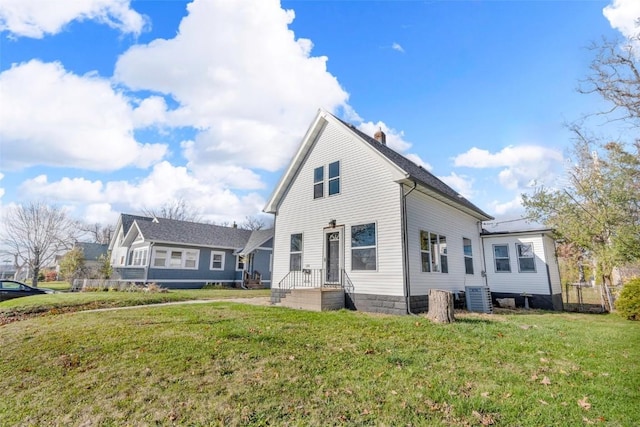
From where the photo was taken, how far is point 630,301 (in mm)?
9758

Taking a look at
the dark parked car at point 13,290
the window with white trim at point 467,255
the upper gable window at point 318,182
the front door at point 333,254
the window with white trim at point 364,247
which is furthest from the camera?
the dark parked car at point 13,290

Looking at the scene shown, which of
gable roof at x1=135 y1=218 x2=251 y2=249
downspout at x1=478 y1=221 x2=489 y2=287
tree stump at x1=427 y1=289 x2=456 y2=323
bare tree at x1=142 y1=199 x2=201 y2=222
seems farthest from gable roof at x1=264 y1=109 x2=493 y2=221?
bare tree at x1=142 y1=199 x2=201 y2=222

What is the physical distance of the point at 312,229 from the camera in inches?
479

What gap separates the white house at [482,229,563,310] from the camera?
13.3 metres

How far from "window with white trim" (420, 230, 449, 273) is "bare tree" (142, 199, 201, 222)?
4174cm

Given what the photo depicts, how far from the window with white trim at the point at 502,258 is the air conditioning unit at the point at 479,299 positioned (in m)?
3.94

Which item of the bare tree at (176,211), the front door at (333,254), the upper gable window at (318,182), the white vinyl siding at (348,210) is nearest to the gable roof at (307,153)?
the white vinyl siding at (348,210)

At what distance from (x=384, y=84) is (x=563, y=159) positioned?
10.3 metres

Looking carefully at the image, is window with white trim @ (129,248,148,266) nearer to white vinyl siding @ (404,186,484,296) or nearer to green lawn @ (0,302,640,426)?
green lawn @ (0,302,640,426)

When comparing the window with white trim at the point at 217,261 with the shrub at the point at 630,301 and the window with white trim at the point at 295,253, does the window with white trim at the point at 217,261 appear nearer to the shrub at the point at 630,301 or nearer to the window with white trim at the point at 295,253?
the window with white trim at the point at 295,253

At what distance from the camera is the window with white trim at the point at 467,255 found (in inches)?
524

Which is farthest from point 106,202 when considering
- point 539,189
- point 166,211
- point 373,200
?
point 539,189

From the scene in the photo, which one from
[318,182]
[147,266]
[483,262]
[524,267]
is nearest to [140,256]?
[147,266]

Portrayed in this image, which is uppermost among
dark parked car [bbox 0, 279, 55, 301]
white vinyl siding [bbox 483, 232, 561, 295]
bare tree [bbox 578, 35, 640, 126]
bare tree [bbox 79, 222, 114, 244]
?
bare tree [bbox 578, 35, 640, 126]
